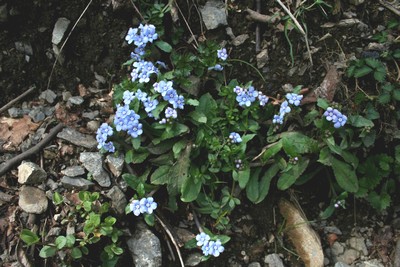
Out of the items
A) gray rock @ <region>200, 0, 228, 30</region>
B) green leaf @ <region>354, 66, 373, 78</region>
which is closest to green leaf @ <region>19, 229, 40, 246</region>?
gray rock @ <region>200, 0, 228, 30</region>

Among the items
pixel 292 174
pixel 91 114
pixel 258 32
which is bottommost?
pixel 292 174

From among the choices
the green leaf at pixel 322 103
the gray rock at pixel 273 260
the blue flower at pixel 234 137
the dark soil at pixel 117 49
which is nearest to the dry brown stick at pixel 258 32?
the dark soil at pixel 117 49

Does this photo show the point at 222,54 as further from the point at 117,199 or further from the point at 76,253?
the point at 76,253

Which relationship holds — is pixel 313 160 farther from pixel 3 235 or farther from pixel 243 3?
pixel 3 235

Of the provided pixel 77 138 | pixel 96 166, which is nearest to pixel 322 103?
pixel 96 166

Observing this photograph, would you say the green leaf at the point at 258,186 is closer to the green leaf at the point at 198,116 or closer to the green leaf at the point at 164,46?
the green leaf at the point at 198,116

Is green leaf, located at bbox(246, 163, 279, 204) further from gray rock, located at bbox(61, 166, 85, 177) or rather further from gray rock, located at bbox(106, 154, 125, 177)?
gray rock, located at bbox(61, 166, 85, 177)

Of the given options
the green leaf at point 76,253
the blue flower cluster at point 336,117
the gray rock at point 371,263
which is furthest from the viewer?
the gray rock at point 371,263
